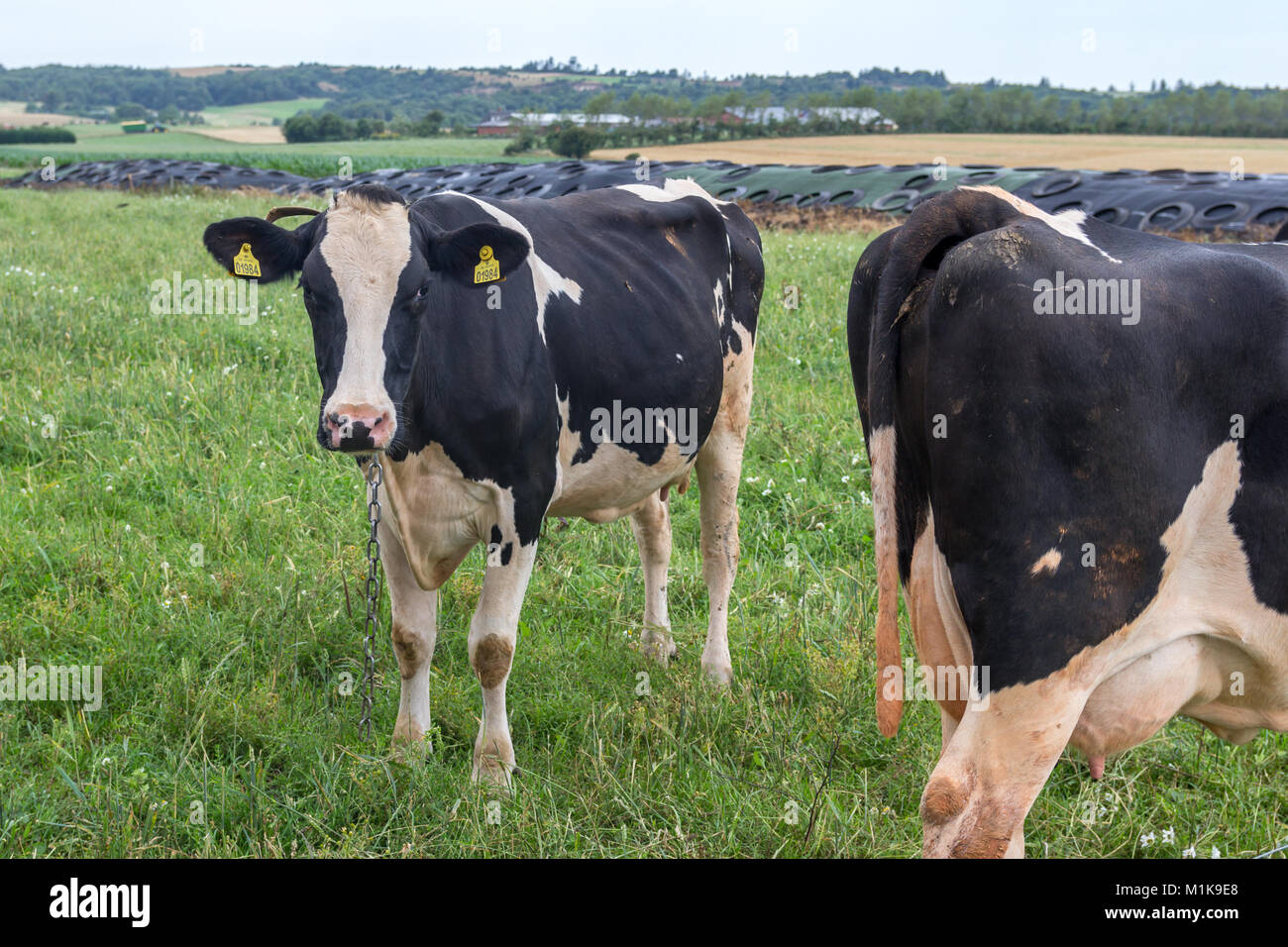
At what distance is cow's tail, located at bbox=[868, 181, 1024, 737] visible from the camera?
2561 millimetres

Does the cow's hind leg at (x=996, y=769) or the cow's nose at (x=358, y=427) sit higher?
the cow's nose at (x=358, y=427)

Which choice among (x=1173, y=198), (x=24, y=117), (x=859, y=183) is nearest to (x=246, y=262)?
(x=1173, y=198)

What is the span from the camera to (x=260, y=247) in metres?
3.79

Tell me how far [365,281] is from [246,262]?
68cm

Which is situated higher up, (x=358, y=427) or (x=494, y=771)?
(x=358, y=427)

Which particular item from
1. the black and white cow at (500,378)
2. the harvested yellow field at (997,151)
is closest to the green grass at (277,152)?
the harvested yellow field at (997,151)

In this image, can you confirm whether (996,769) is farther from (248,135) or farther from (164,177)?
(248,135)

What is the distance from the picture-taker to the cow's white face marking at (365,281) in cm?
326

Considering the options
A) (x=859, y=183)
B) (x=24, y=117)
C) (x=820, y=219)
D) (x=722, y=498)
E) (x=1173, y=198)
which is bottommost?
(x=722, y=498)

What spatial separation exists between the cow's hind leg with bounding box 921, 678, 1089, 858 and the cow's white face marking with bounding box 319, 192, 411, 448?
6.24 feet

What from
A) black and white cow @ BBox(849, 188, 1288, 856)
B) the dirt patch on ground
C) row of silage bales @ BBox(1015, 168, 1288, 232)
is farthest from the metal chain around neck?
the dirt patch on ground

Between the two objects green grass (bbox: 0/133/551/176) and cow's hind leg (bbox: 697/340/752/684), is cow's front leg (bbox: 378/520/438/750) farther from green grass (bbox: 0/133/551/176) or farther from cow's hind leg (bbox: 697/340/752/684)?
green grass (bbox: 0/133/551/176)

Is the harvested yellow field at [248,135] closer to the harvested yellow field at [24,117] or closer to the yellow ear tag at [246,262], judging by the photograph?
the harvested yellow field at [24,117]
